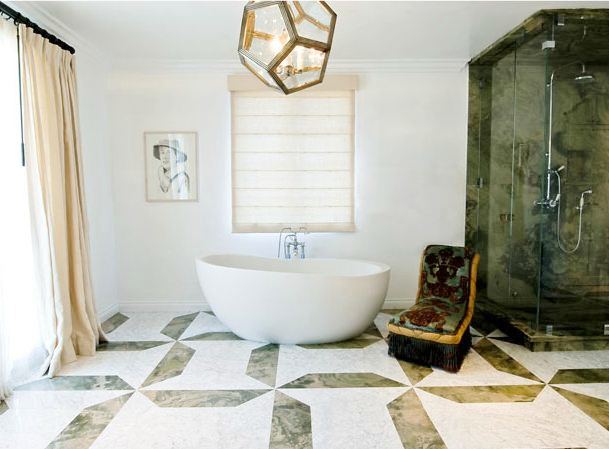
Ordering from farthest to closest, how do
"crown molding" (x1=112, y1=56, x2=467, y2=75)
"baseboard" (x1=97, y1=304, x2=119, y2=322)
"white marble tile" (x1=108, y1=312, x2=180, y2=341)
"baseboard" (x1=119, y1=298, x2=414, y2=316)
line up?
"baseboard" (x1=119, y1=298, x2=414, y2=316), "crown molding" (x1=112, y1=56, x2=467, y2=75), "baseboard" (x1=97, y1=304, x2=119, y2=322), "white marble tile" (x1=108, y1=312, x2=180, y2=341)

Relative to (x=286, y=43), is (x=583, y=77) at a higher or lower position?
higher

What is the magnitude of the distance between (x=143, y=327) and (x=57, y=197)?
142cm

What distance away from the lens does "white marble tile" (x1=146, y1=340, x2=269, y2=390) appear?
2.61 m

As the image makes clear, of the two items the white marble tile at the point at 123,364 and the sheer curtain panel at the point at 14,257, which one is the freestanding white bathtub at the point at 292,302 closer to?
the white marble tile at the point at 123,364

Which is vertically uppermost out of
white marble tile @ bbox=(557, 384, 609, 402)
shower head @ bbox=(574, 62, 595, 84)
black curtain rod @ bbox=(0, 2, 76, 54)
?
black curtain rod @ bbox=(0, 2, 76, 54)

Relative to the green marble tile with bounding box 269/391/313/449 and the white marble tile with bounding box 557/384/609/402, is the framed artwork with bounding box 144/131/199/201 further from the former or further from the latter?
the white marble tile with bounding box 557/384/609/402

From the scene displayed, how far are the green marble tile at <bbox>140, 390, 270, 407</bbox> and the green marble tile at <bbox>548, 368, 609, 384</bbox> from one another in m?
1.88

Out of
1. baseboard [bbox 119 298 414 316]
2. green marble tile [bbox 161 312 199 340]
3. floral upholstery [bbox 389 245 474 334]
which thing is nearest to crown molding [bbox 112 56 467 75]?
floral upholstery [bbox 389 245 474 334]

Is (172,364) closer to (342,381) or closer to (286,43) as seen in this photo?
(342,381)

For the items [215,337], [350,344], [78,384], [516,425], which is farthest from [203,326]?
[516,425]

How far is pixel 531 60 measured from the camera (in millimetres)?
3305

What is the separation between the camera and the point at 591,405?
92.0 inches

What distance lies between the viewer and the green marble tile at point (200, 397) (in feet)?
7.79

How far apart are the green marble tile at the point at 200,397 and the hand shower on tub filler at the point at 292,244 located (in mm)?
1710
